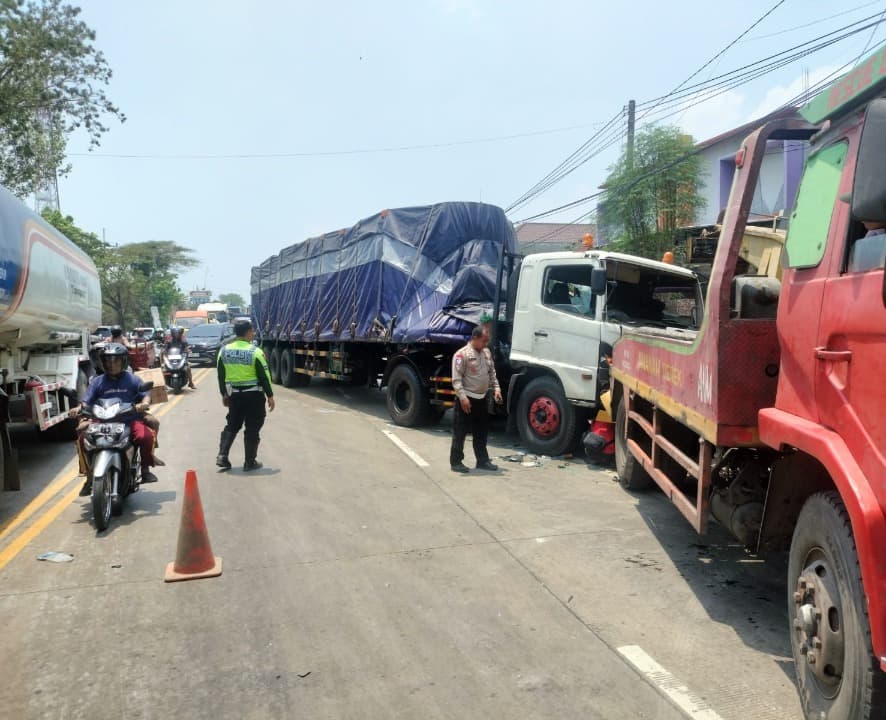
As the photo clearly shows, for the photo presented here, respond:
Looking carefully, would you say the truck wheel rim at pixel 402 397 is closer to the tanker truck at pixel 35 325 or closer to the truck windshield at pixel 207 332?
the tanker truck at pixel 35 325

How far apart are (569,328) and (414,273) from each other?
3640 mm

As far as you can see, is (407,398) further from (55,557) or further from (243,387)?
(55,557)

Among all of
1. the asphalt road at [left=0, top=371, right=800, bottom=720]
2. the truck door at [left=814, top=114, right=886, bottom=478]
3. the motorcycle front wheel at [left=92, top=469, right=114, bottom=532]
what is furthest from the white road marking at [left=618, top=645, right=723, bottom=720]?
the motorcycle front wheel at [left=92, top=469, right=114, bottom=532]

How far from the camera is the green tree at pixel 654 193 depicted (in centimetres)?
1848

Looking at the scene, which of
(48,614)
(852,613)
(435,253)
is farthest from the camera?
(435,253)

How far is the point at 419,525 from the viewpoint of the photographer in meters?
5.73

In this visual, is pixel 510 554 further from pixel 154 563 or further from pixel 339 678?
pixel 154 563

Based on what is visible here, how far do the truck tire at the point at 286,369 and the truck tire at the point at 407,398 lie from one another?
23.5ft

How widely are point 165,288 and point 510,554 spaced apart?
64.6 m

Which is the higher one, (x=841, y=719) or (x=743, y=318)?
(x=743, y=318)

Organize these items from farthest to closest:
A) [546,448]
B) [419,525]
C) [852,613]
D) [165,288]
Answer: [165,288]
[546,448]
[419,525]
[852,613]

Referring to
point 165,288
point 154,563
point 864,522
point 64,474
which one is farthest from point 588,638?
point 165,288

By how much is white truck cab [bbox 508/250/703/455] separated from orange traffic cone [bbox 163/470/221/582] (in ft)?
15.6

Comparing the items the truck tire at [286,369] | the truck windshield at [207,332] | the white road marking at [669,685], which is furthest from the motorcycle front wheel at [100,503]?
the truck windshield at [207,332]
